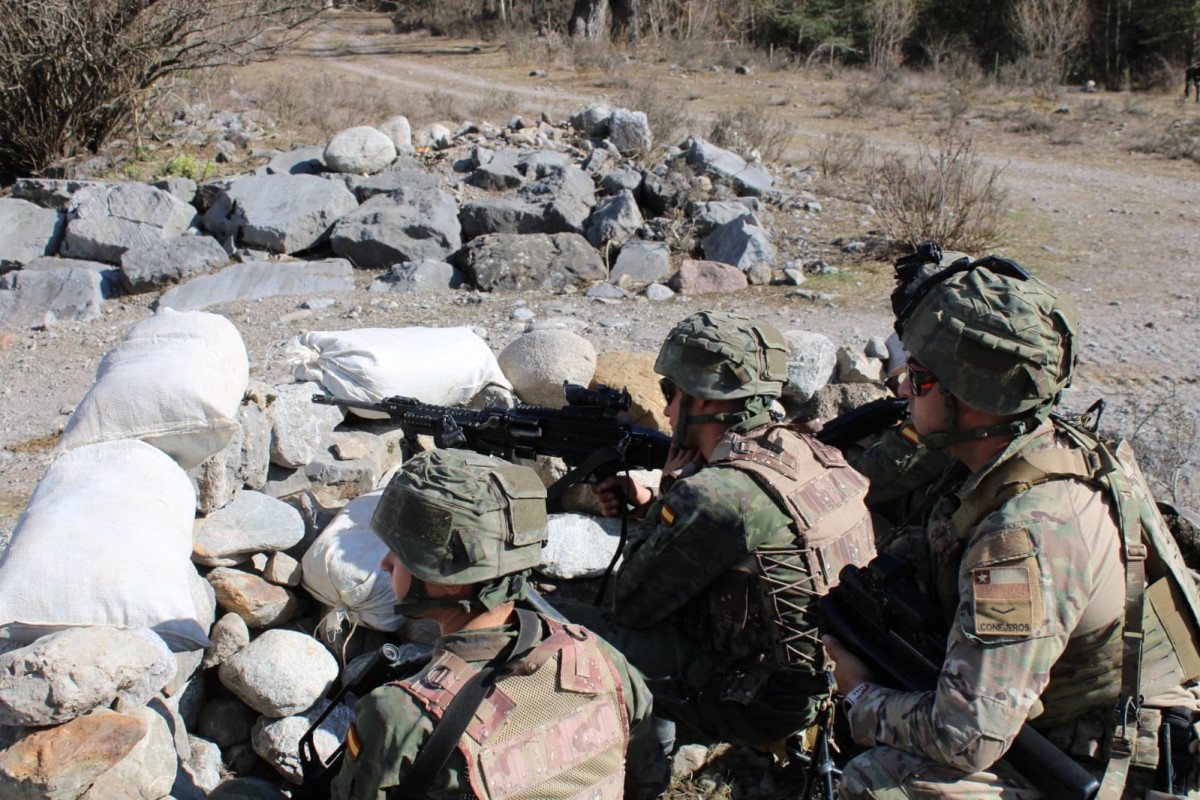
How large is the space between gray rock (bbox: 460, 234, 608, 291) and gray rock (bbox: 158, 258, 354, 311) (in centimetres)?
107

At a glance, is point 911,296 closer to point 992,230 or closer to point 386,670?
point 386,670

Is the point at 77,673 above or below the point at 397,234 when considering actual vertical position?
below

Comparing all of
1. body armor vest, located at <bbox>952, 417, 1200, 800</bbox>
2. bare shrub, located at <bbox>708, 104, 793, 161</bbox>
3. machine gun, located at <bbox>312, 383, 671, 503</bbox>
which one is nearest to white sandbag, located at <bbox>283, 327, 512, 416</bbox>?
machine gun, located at <bbox>312, 383, 671, 503</bbox>

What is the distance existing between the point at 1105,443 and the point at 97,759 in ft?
8.35

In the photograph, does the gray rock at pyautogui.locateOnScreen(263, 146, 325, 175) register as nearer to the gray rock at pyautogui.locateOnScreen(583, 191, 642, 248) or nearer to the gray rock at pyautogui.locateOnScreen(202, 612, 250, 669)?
the gray rock at pyautogui.locateOnScreen(583, 191, 642, 248)

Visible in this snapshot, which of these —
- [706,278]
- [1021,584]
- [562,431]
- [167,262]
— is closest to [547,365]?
[562,431]

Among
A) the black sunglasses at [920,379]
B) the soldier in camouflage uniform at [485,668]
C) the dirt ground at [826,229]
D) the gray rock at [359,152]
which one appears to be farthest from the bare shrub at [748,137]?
the soldier in camouflage uniform at [485,668]

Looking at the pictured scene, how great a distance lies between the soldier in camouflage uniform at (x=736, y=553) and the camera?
2521 mm

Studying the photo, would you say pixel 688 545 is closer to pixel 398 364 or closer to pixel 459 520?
pixel 459 520

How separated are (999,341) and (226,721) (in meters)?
2.70

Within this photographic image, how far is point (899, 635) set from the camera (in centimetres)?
210

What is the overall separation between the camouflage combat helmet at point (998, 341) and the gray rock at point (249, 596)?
238 cm

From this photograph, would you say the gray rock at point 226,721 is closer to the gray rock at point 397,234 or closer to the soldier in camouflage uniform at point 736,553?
the soldier in camouflage uniform at point 736,553

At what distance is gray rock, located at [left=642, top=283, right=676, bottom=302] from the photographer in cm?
719
